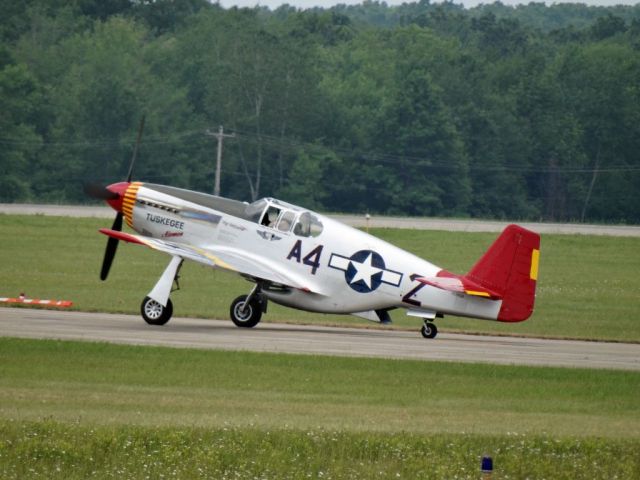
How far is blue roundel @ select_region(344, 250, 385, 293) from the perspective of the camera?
2311 centimetres

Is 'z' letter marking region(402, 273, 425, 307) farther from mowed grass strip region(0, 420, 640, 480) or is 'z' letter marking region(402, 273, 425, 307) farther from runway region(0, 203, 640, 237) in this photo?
runway region(0, 203, 640, 237)

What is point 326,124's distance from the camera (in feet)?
281

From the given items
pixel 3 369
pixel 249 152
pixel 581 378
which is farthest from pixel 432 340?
pixel 249 152

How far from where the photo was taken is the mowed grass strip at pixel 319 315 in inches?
1131

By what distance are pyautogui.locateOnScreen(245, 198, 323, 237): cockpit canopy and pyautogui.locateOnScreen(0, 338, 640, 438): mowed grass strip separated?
4.38m

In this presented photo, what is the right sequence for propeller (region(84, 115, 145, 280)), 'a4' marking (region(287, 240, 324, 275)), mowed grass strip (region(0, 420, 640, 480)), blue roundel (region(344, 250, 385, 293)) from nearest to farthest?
mowed grass strip (region(0, 420, 640, 480)) → blue roundel (region(344, 250, 385, 293)) → 'a4' marking (region(287, 240, 324, 275)) → propeller (region(84, 115, 145, 280))

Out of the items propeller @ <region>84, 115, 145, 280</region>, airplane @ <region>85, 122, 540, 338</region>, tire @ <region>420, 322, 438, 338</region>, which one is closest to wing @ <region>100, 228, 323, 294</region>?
airplane @ <region>85, 122, 540, 338</region>

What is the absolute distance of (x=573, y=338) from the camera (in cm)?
2597

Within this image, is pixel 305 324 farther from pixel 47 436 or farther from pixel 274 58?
pixel 274 58

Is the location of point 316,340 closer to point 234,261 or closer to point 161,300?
point 234,261

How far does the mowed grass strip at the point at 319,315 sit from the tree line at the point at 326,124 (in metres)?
28.2

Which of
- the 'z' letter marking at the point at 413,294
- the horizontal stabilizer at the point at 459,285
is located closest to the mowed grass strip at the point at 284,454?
the horizontal stabilizer at the point at 459,285

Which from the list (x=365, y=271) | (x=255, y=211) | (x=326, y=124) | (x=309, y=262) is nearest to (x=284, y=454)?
(x=365, y=271)

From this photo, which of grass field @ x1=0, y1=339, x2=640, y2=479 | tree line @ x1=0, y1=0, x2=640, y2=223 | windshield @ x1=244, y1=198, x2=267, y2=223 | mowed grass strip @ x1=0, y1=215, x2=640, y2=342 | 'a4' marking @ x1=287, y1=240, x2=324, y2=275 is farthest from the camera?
tree line @ x1=0, y1=0, x2=640, y2=223
